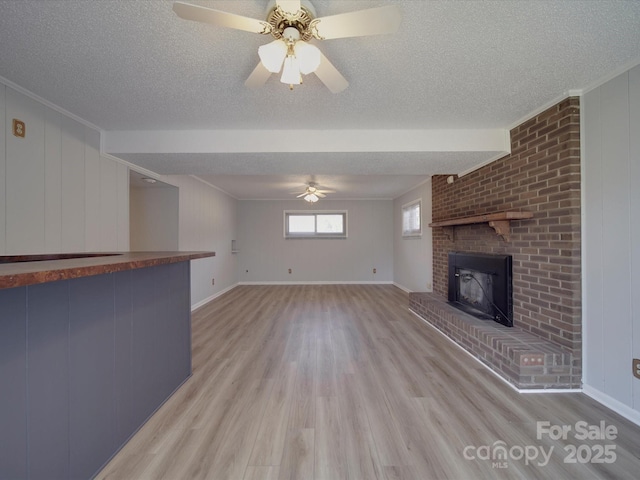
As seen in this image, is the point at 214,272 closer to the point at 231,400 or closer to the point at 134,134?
the point at 134,134

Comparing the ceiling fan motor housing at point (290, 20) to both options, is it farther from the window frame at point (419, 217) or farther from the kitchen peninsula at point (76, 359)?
the window frame at point (419, 217)

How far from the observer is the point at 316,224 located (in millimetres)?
7160

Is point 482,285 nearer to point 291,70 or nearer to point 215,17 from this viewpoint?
point 291,70

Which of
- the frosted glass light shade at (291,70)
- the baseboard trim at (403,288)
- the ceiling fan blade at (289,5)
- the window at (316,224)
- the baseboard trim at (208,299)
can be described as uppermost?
the ceiling fan blade at (289,5)

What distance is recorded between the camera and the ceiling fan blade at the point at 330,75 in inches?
56.6

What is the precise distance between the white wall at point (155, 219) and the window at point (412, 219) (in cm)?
440

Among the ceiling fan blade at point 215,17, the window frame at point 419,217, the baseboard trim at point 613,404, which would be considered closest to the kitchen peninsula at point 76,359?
the ceiling fan blade at point 215,17

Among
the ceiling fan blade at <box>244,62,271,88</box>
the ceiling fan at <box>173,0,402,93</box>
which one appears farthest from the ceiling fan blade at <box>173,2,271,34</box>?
the ceiling fan blade at <box>244,62,271,88</box>

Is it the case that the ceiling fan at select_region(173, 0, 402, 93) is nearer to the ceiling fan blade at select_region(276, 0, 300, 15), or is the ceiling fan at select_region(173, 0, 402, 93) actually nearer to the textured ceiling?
the ceiling fan blade at select_region(276, 0, 300, 15)

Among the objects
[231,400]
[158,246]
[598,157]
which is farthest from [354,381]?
[158,246]

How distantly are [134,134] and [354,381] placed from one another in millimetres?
3187

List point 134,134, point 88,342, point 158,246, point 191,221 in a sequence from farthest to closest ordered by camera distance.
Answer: point 191,221 → point 158,246 → point 134,134 → point 88,342

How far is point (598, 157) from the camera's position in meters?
1.88

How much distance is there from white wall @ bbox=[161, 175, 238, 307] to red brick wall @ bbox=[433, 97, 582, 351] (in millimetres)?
4290
